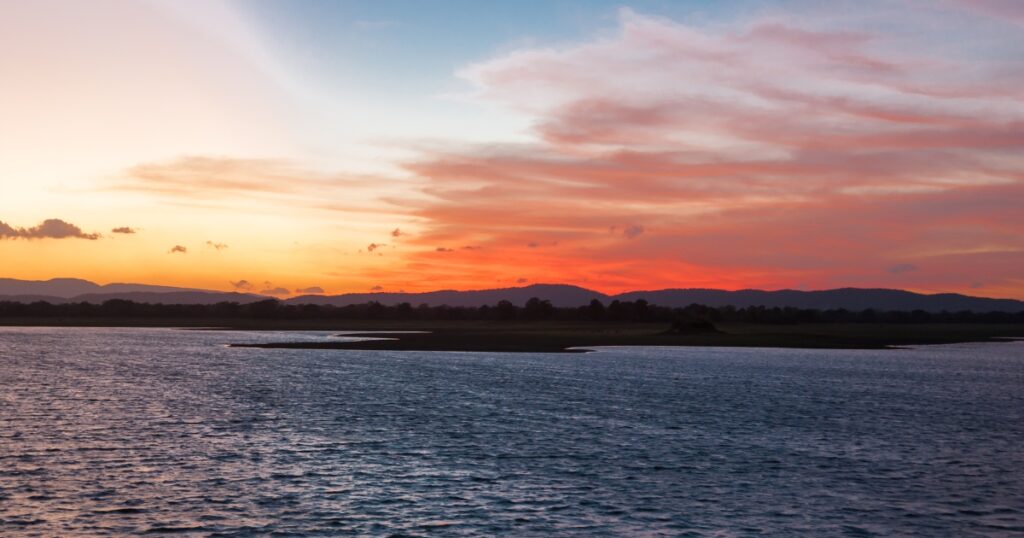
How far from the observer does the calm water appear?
29.1 metres

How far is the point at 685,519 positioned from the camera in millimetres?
29328

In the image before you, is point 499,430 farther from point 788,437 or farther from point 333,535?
point 333,535

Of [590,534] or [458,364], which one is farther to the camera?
[458,364]

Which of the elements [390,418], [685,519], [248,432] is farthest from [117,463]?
[685,519]

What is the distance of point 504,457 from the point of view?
41.2 m

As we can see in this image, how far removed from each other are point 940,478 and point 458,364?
78.6 meters

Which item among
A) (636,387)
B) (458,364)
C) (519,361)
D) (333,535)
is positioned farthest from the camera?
(519,361)

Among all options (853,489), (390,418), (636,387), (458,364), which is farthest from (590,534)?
(458,364)

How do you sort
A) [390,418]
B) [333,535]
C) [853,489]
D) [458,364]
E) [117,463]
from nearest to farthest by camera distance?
[333,535] → [853,489] → [117,463] → [390,418] → [458,364]

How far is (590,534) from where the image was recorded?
89.5ft

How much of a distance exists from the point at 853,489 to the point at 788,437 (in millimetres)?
15169

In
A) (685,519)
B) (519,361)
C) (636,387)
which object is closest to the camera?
(685,519)

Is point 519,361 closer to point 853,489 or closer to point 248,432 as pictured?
point 248,432

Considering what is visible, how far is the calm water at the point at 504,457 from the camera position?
29.1 m
